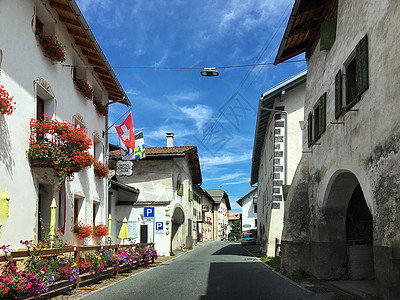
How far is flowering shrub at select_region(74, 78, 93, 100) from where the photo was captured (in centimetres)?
1382

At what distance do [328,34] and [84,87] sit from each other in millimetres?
7969

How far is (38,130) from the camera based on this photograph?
33.1 feet

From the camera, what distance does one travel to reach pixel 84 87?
46.3 ft

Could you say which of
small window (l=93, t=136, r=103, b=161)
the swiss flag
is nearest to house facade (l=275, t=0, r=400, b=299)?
the swiss flag

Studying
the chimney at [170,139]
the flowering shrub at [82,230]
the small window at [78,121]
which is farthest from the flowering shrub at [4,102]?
the chimney at [170,139]

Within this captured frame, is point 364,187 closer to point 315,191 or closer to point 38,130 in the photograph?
point 315,191

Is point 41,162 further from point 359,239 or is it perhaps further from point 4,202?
point 359,239

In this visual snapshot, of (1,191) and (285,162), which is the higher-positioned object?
(285,162)

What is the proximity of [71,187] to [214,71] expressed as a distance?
6.06m

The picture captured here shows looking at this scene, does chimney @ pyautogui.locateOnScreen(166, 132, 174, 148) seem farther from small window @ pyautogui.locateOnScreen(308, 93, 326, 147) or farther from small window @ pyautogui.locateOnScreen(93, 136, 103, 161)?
small window @ pyautogui.locateOnScreen(308, 93, 326, 147)

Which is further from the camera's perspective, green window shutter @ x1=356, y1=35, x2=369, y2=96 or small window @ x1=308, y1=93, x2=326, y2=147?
small window @ x1=308, y1=93, x2=326, y2=147

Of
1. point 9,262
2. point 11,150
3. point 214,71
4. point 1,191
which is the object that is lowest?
point 9,262

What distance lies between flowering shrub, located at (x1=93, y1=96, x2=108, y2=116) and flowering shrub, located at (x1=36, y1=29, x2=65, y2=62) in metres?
4.10

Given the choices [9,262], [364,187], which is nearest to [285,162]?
[364,187]
